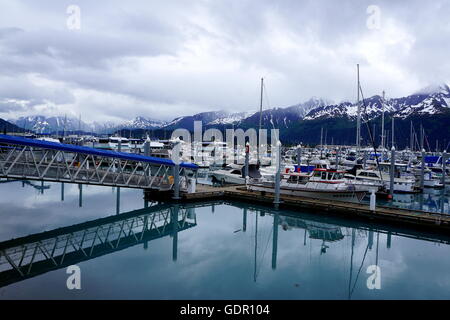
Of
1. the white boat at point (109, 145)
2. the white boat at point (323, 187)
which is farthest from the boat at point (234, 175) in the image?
the white boat at point (109, 145)

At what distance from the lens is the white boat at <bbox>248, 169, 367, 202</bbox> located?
30.5 metres

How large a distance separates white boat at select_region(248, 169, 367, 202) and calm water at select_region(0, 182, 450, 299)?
3.91 metres

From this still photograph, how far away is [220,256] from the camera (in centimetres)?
1775

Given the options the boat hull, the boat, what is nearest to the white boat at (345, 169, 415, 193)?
the boat hull

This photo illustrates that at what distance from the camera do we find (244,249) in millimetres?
19406

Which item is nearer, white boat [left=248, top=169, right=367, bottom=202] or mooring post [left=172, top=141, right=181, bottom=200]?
mooring post [left=172, top=141, right=181, bottom=200]

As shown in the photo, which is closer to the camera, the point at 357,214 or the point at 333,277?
the point at 333,277

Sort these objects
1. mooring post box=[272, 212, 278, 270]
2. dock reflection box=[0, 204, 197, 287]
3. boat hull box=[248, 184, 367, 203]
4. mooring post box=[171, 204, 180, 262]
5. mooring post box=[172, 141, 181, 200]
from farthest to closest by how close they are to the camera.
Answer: boat hull box=[248, 184, 367, 203] → mooring post box=[172, 141, 181, 200] → mooring post box=[171, 204, 180, 262] → mooring post box=[272, 212, 278, 270] → dock reflection box=[0, 204, 197, 287]

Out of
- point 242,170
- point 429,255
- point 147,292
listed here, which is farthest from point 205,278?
point 242,170

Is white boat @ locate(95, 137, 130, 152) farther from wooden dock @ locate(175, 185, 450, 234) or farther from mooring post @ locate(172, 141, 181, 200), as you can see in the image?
mooring post @ locate(172, 141, 181, 200)

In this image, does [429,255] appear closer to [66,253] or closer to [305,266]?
[305,266]

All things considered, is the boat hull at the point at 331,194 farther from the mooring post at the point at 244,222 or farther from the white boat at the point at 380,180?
the white boat at the point at 380,180

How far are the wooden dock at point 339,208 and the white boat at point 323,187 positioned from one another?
1.02 meters
